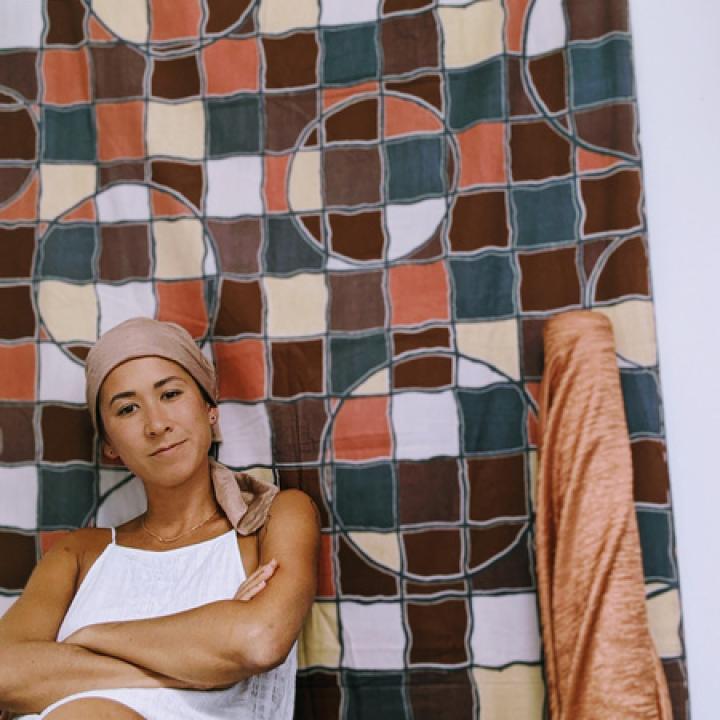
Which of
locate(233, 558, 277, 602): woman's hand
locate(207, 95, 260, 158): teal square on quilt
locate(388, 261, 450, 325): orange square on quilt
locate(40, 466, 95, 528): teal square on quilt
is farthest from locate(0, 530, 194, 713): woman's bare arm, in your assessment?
locate(207, 95, 260, 158): teal square on quilt

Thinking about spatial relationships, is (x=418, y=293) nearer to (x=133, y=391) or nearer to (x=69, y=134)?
(x=133, y=391)

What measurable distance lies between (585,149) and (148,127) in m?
0.95

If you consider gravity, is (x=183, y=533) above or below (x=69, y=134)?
below

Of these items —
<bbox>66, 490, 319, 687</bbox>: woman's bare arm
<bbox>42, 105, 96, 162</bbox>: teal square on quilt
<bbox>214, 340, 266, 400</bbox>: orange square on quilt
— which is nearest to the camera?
<bbox>66, 490, 319, 687</bbox>: woman's bare arm

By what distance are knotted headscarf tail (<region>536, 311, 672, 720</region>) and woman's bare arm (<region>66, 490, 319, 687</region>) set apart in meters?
0.43

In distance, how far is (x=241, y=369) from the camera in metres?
1.80

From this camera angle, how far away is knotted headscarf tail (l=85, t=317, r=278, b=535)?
62.1 inches

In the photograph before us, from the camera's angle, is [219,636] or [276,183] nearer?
[219,636]

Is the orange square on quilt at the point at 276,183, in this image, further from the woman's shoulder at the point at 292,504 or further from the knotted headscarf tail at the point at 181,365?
the woman's shoulder at the point at 292,504

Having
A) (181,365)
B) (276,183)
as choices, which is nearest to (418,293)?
(276,183)

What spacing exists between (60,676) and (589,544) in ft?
2.92

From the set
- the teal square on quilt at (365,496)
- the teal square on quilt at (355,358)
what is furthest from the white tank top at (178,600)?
the teal square on quilt at (355,358)

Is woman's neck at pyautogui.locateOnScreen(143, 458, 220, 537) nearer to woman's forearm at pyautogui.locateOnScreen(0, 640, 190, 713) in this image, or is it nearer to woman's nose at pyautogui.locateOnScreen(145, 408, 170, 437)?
woman's nose at pyautogui.locateOnScreen(145, 408, 170, 437)

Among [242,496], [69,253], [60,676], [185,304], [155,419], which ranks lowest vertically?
[60,676]
